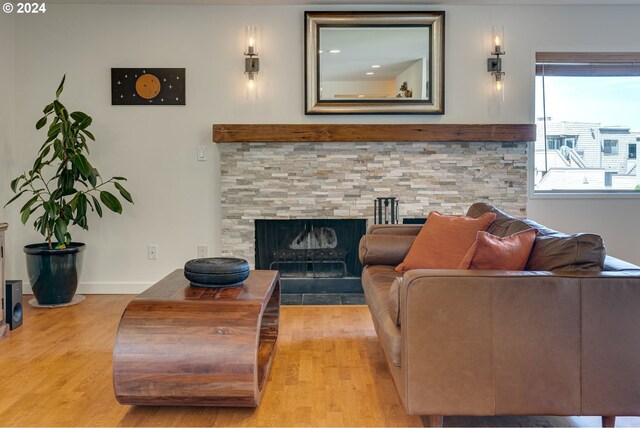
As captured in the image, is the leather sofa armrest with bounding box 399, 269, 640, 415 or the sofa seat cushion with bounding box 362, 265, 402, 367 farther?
the sofa seat cushion with bounding box 362, 265, 402, 367

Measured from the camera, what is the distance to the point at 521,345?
1.84 m

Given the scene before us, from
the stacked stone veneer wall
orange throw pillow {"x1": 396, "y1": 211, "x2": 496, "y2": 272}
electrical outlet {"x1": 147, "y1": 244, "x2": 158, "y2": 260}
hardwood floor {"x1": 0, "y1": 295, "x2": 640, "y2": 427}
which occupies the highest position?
the stacked stone veneer wall

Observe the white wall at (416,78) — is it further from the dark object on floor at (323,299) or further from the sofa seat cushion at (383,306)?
the sofa seat cushion at (383,306)

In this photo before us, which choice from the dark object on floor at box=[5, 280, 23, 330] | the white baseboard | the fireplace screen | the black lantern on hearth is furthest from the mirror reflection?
the dark object on floor at box=[5, 280, 23, 330]

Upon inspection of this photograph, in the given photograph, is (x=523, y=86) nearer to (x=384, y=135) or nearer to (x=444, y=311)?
(x=384, y=135)

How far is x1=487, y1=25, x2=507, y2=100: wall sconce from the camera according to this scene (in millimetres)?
4297

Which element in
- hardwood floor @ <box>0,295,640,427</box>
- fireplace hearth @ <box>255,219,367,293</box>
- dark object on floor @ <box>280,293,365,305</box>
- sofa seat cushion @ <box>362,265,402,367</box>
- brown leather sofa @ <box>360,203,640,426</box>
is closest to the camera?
brown leather sofa @ <box>360,203,640,426</box>

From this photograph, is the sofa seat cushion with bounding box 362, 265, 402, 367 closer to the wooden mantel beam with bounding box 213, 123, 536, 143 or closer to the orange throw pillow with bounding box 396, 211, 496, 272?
the orange throw pillow with bounding box 396, 211, 496, 272

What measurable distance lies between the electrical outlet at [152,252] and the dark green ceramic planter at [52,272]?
0.58 m

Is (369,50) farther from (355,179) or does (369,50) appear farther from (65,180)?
(65,180)

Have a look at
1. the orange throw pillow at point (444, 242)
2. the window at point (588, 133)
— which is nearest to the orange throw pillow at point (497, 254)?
the orange throw pillow at point (444, 242)

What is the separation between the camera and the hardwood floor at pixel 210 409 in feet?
6.97

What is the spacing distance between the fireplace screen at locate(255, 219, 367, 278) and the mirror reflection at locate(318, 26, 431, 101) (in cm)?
106

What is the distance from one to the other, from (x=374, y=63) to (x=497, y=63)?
966mm
